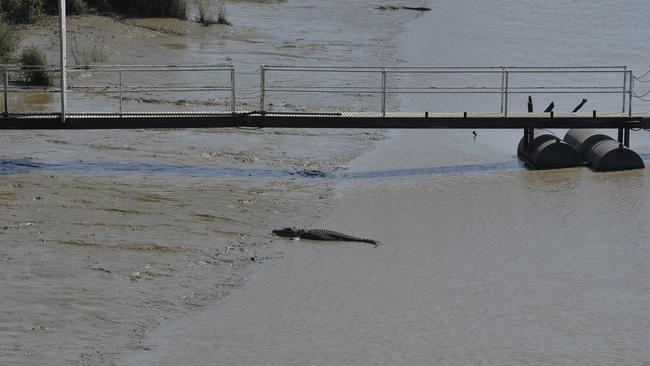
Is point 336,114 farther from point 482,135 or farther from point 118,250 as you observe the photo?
point 118,250

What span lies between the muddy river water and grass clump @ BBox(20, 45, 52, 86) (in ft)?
17.1

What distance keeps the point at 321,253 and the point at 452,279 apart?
5.69ft

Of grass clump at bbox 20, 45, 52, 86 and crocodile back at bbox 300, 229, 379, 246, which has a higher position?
grass clump at bbox 20, 45, 52, 86

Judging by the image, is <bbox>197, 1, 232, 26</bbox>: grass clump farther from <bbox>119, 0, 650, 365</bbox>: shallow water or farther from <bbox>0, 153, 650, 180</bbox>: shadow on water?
<bbox>0, 153, 650, 180</bbox>: shadow on water

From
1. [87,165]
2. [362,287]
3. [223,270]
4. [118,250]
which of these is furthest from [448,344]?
[87,165]

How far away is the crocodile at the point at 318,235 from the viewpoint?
14.7 meters

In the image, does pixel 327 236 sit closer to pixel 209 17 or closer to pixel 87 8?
pixel 87 8

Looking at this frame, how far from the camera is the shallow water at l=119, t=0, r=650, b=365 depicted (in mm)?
10914

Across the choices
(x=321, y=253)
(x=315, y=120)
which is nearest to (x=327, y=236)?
(x=321, y=253)

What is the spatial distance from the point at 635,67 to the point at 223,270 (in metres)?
23.4

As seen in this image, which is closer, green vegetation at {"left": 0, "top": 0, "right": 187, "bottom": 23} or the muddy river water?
the muddy river water

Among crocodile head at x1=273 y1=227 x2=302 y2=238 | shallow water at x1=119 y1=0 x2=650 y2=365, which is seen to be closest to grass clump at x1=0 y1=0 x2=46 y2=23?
shallow water at x1=119 y1=0 x2=650 y2=365

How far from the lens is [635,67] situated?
3378 cm

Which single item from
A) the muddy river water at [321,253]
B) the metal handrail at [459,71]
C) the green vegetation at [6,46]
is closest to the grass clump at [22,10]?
the green vegetation at [6,46]
